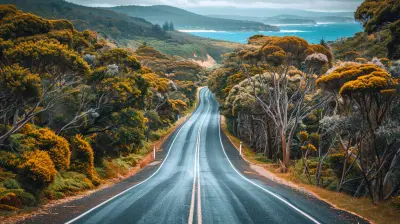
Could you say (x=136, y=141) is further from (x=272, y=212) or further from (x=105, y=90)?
(x=272, y=212)

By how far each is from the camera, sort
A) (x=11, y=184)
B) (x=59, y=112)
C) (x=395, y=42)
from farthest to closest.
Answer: (x=395, y=42), (x=59, y=112), (x=11, y=184)

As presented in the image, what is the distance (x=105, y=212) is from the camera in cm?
Result: 1120

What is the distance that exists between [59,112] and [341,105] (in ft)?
56.0

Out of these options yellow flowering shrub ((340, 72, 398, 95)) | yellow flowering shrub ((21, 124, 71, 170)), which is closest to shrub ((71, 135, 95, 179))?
yellow flowering shrub ((21, 124, 71, 170))

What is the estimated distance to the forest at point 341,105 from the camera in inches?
538

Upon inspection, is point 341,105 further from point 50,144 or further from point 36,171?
point 50,144

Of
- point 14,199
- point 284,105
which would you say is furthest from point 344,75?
point 14,199

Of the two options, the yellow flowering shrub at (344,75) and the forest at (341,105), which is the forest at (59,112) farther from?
the yellow flowering shrub at (344,75)

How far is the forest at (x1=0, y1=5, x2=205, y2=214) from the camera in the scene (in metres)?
13.0

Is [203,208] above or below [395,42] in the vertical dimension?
below

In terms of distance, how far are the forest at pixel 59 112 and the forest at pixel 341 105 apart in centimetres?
1019

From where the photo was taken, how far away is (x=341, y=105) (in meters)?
17.0

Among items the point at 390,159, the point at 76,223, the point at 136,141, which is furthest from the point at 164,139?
the point at 76,223

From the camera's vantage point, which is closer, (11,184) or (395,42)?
(11,184)
